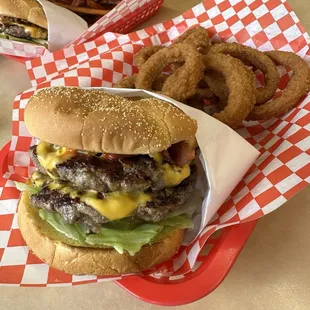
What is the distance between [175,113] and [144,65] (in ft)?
1.97

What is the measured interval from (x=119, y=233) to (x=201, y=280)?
0.29 m

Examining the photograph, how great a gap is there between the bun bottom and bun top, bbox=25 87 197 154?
1.05 ft

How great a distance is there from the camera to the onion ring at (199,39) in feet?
6.61

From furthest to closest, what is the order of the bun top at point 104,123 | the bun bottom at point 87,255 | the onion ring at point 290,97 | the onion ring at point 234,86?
1. the onion ring at point 290,97
2. the onion ring at point 234,86
3. the bun bottom at point 87,255
4. the bun top at point 104,123

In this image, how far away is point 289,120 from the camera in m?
1.80

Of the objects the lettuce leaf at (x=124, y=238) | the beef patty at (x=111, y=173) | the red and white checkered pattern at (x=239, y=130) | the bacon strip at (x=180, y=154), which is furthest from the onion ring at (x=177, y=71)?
the lettuce leaf at (x=124, y=238)

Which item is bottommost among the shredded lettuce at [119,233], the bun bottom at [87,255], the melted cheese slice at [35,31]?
the bun bottom at [87,255]

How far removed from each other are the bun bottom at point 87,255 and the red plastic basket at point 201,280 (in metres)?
0.05

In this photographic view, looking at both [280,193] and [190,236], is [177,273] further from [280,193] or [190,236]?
[280,193]

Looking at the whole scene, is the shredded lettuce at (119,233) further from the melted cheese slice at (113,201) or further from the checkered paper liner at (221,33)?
the checkered paper liner at (221,33)

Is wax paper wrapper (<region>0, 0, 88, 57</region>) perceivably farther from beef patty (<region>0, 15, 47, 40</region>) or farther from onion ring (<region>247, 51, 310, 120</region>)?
onion ring (<region>247, 51, 310, 120</region>)

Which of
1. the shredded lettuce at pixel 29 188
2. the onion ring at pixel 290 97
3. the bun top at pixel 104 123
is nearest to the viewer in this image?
the bun top at pixel 104 123

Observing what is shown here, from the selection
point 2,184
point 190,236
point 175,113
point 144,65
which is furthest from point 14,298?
point 144,65

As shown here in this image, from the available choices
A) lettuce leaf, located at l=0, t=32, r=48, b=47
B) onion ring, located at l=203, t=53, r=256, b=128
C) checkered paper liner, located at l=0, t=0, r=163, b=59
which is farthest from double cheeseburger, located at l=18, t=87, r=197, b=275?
lettuce leaf, located at l=0, t=32, r=48, b=47
